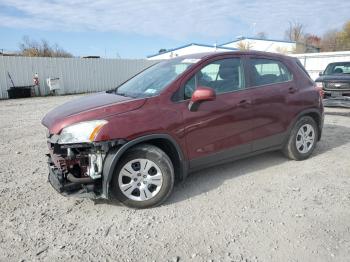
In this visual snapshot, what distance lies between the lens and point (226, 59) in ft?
14.3

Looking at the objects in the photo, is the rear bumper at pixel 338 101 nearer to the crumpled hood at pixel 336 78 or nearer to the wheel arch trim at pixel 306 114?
the crumpled hood at pixel 336 78

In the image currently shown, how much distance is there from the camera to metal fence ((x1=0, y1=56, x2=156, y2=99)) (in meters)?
18.0

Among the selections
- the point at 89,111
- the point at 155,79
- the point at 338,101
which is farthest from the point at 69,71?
the point at 89,111

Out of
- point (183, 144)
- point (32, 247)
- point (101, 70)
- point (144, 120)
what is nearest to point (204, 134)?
point (183, 144)

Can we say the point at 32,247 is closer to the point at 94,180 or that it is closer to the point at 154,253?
the point at 94,180

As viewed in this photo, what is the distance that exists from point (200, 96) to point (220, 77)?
2.41 ft

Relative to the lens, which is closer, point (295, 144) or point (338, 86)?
point (295, 144)

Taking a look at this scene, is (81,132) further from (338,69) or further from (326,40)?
(326,40)

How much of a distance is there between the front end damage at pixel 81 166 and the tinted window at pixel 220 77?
1286mm

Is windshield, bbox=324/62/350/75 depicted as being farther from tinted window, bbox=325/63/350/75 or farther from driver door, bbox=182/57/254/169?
driver door, bbox=182/57/254/169

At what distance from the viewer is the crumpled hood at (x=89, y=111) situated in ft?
11.2

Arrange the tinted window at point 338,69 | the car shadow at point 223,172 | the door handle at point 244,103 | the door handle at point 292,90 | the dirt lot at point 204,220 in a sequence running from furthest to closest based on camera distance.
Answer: the tinted window at point 338,69 → the door handle at point 292,90 → the door handle at point 244,103 → the car shadow at point 223,172 → the dirt lot at point 204,220

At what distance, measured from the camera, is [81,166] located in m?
3.46

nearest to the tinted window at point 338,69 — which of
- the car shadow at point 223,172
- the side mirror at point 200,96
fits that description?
the car shadow at point 223,172
